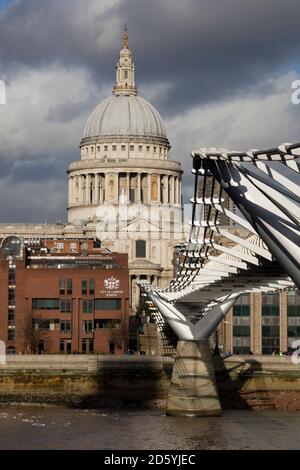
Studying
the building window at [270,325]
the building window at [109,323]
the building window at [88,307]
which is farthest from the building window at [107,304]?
Answer: the building window at [270,325]

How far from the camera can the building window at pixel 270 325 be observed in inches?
3853

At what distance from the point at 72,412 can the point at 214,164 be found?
31951 millimetres

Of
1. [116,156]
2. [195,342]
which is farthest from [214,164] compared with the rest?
[116,156]

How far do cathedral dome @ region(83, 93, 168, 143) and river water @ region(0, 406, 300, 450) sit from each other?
10648 centimetres

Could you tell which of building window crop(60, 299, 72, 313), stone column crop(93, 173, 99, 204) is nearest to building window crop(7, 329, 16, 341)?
building window crop(60, 299, 72, 313)

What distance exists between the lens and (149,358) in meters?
77.8

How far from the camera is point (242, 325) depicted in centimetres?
9875

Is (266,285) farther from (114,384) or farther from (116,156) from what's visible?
→ (116,156)

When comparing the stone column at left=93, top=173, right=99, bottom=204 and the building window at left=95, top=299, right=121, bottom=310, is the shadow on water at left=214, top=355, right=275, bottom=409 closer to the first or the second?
the building window at left=95, top=299, right=121, bottom=310

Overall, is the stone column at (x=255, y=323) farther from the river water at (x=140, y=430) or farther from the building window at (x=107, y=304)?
the river water at (x=140, y=430)

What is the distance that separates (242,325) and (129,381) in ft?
80.2

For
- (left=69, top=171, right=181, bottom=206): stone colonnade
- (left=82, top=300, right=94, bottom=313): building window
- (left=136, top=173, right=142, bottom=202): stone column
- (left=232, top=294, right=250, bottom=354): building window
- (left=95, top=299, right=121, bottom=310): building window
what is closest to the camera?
→ (left=232, top=294, right=250, bottom=354): building window

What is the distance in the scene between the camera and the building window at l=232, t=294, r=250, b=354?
98625mm

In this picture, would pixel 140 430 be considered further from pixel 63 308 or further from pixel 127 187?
pixel 127 187
